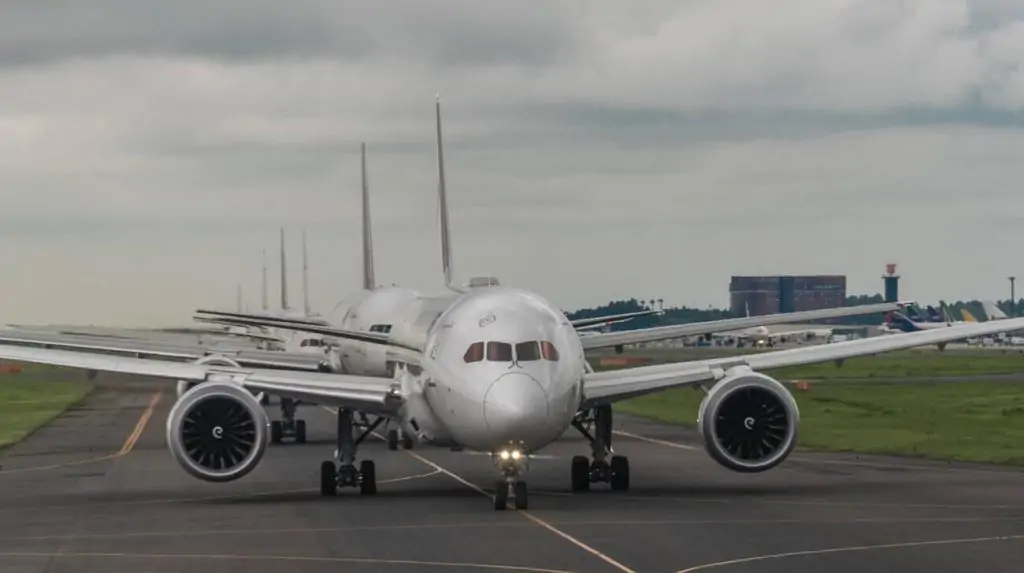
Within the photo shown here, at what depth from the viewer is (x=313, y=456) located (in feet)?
176

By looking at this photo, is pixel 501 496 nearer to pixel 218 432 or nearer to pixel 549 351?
pixel 549 351

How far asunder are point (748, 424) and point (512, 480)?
5.43 metres

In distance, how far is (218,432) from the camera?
3516cm

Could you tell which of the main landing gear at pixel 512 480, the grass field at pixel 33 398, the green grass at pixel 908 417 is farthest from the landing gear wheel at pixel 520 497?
the grass field at pixel 33 398

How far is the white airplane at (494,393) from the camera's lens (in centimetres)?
3262

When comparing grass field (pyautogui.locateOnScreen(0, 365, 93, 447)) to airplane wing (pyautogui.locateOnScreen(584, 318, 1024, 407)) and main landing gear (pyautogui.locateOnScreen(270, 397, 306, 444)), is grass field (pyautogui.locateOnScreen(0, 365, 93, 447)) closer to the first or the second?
main landing gear (pyautogui.locateOnScreen(270, 397, 306, 444))

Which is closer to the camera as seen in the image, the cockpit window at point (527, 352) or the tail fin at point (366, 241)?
the cockpit window at point (527, 352)

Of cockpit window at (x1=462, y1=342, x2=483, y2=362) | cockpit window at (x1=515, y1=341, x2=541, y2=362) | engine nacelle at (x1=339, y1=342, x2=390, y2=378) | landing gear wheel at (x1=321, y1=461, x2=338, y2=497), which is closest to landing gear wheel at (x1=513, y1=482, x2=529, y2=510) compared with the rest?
cockpit window at (x1=515, y1=341, x2=541, y2=362)

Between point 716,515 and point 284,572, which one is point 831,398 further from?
point 284,572

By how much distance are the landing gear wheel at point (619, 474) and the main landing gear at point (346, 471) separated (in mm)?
4949

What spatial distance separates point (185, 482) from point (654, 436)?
22296mm

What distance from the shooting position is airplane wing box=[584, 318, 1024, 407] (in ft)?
120

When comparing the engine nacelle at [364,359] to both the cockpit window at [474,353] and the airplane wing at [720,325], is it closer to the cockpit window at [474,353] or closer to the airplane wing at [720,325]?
the airplane wing at [720,325]

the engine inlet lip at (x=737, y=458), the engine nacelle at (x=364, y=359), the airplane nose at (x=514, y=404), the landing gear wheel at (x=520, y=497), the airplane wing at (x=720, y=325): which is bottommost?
the landing gear wheel at (x=520, y=497)
